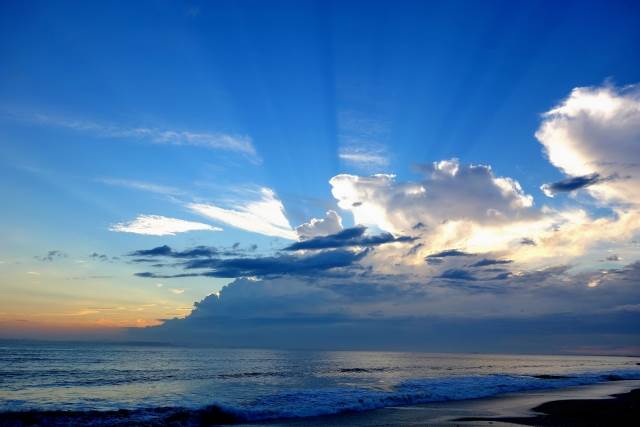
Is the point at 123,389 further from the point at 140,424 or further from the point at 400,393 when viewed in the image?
the point at 400,393

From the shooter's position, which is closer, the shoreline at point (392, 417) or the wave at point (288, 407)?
the shoreline at point (392, 417)

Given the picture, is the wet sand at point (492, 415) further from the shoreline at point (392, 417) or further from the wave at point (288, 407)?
the wave at point (288, 407)

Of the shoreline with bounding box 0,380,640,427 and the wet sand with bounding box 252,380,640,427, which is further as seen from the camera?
the wet sand with bounding box 252,380,640,427

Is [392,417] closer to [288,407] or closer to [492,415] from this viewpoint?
[492,415]

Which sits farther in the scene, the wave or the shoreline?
the wave

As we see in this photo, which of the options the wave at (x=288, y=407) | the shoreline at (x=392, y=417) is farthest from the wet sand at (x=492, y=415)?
the wave at (x=288, y=407)

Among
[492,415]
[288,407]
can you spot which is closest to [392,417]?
[492,415]

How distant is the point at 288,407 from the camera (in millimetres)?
27750

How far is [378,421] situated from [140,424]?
11810 mm

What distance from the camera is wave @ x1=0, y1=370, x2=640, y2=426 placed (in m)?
22.6

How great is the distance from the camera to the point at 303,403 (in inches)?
1155

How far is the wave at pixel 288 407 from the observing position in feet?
74.2

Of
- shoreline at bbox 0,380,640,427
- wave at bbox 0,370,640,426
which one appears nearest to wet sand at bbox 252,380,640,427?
shoreline at bbox 0,380,640,427

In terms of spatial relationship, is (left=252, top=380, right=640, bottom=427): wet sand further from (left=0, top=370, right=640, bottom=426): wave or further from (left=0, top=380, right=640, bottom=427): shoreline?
(left=0, top=370, right=640, bottom=426): wave
